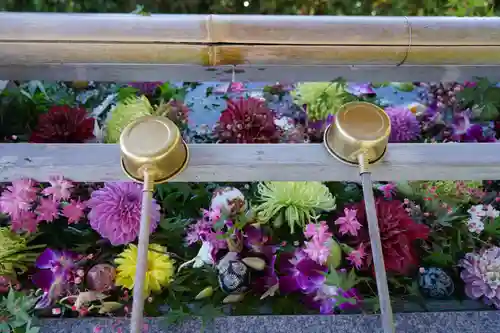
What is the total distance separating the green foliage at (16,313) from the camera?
95cm

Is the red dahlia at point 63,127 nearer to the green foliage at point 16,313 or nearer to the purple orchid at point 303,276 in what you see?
the green foliage at point 16,313

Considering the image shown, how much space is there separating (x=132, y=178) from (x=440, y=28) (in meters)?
0.55

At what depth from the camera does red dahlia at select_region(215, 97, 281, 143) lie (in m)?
1.30

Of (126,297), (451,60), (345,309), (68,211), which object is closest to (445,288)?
(345,309)

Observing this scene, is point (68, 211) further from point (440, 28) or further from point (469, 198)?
point (469, 198)

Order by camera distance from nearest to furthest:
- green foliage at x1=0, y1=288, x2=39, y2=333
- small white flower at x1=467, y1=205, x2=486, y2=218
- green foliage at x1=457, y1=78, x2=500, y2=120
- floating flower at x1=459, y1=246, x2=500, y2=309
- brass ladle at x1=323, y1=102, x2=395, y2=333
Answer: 1. brass ladle at x1=323, y1=102, x2=395, y2=333
2. green foliage at x1=0, y1=288, x2=39, y2=333
3. floating flower at x1=459, y1=246, x2=500, y2=309
4. small white flower at x1=467, y1=205, x2=486, y2=218
5. green foliage at x1=457, y1=78, x2=500, y2=120

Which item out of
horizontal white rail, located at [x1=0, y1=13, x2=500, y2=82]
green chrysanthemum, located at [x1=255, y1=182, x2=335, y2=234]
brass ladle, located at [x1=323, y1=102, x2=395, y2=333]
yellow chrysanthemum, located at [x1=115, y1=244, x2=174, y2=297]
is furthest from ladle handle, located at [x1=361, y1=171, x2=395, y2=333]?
yellow chrysanthemum, located at [x1=115, y1=244, x2=174, y2=297]

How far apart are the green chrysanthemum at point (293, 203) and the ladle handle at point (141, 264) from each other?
38cm

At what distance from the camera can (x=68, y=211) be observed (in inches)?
43.8

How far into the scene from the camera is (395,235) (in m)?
1.08

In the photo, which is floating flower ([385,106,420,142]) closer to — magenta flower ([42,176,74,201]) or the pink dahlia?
the pink dahlia

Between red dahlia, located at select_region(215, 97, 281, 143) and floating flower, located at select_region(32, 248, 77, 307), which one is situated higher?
red dahlia, located at select_region(215, 97, 281, 143)

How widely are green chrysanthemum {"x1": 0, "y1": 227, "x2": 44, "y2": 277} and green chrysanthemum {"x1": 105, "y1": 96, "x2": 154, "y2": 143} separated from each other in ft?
1.11

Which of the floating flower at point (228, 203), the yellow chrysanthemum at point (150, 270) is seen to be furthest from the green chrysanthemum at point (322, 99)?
the yellow chrysanthemum at point (150, 270)
